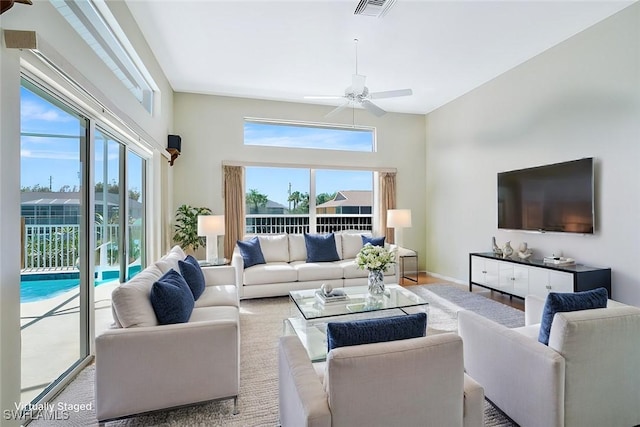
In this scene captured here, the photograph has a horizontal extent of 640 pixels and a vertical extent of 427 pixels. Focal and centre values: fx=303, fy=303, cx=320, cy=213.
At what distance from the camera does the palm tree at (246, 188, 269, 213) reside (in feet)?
18.1

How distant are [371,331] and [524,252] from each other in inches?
143

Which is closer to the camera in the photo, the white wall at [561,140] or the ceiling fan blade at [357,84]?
the white wall at [561,140]

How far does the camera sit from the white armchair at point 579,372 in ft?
4.79

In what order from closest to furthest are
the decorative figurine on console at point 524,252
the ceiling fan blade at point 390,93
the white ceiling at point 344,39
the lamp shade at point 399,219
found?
1. the white ceiling at point 344,39
2. the ceiling fan blade at point 390,93
3. the decorative figurine on console at point 524,252
4. the lamp shade at point 399,219

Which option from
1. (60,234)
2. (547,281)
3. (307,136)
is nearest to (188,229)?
(60,234)

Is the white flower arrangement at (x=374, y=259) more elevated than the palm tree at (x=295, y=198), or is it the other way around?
the palm tree at (x=295, y=198)

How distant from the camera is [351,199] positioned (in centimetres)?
Answer: 599

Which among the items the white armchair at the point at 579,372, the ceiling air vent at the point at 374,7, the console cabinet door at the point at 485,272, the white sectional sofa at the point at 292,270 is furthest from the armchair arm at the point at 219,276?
the console cabinet door at the point at 485,272

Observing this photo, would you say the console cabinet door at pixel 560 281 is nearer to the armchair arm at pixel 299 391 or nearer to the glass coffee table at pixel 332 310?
the glass coffee table at pixel 332 310

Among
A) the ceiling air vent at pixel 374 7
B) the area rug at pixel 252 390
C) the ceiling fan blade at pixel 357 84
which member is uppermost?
the ceiling air vent at pixel 374 7

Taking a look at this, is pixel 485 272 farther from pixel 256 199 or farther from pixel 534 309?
pixel 256 199

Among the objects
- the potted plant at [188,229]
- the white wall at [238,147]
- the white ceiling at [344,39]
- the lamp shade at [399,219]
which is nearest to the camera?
the white ceiling at [344,39]

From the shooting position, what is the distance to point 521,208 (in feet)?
13.6

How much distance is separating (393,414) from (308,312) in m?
1.49
